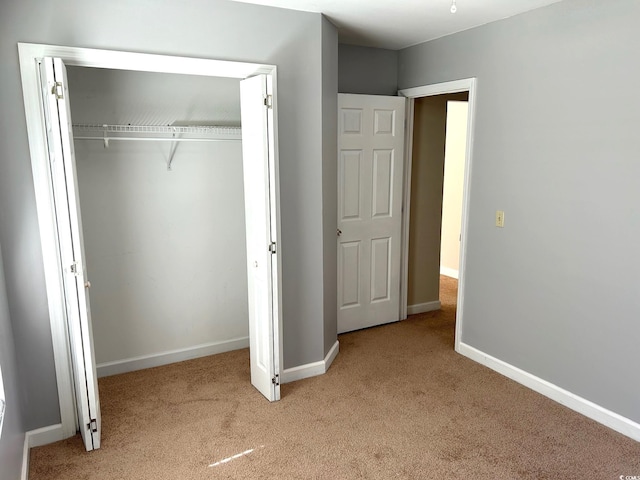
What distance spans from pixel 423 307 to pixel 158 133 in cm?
298

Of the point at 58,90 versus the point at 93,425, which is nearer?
the point at 58,90

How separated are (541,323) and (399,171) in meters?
1.75

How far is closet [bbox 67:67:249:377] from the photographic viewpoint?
10.3ft

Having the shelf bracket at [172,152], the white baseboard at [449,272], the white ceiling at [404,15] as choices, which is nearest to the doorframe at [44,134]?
the white ceiling at [404,15]

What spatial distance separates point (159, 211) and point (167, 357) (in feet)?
3.69

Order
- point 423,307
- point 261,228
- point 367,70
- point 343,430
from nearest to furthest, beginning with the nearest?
point 343,430 → point 261,228 → point 367,70 → point 423,307

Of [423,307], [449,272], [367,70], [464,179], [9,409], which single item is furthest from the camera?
[449,272]

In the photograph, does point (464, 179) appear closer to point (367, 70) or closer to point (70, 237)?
point (367, 70)

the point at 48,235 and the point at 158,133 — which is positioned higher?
the point at 158,133

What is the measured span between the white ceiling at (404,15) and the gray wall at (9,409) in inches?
84.8

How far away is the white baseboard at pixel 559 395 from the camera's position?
8.68ft

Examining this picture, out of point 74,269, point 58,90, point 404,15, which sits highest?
point 404,15

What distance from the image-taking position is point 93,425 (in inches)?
97.4

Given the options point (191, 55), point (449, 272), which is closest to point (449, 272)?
point (449, 272)
